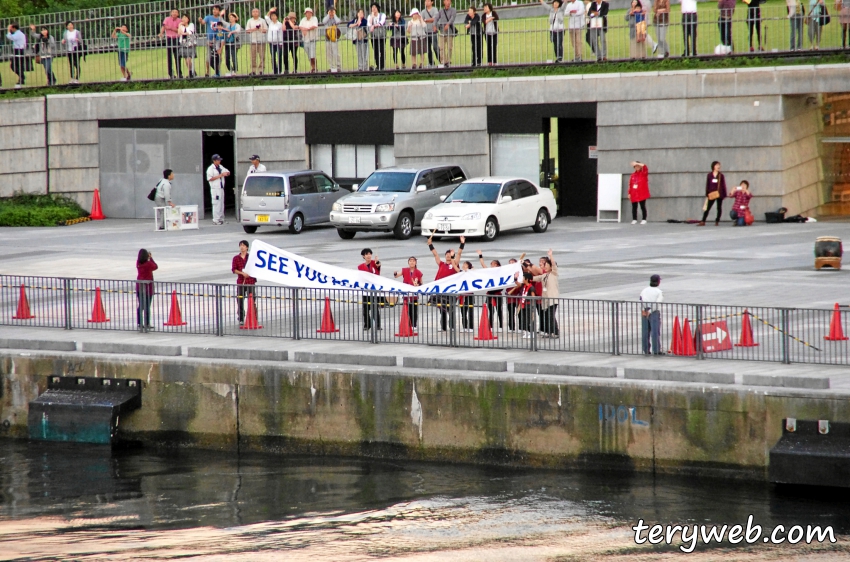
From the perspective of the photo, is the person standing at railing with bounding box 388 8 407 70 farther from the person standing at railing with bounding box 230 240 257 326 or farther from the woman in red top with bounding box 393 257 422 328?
the woman in red top with bounding box 393 257 422 328

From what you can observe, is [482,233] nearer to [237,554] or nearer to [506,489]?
[506,489]

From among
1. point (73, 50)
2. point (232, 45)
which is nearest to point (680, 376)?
point (232, 45)

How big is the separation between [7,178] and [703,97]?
2095 cm

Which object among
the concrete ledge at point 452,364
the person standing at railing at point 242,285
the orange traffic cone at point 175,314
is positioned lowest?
the concrete ledge at point 452,364

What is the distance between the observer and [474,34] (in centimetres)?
3581

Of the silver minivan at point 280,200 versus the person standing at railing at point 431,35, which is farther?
the person standing at railing at point 431,35

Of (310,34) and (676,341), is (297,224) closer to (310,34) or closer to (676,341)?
(310,34)

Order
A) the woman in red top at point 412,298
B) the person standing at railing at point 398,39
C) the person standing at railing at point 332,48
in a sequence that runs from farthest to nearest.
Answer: the person standing at railing at point 332,48 → the person standing at railing at point 398,39 → the woman in red top at point 412,298

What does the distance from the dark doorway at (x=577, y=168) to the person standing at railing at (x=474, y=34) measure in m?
2.94

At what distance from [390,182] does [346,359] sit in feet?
50.4

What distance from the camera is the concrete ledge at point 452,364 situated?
16.8 metres

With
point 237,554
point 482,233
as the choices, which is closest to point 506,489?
point 237,554

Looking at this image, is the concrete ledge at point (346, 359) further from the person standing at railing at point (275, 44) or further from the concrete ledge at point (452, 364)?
→ the person standing at railing at point (275, 44)

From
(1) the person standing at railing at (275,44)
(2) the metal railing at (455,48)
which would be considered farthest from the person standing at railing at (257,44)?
(1) the person standing at railing at (275,44)
